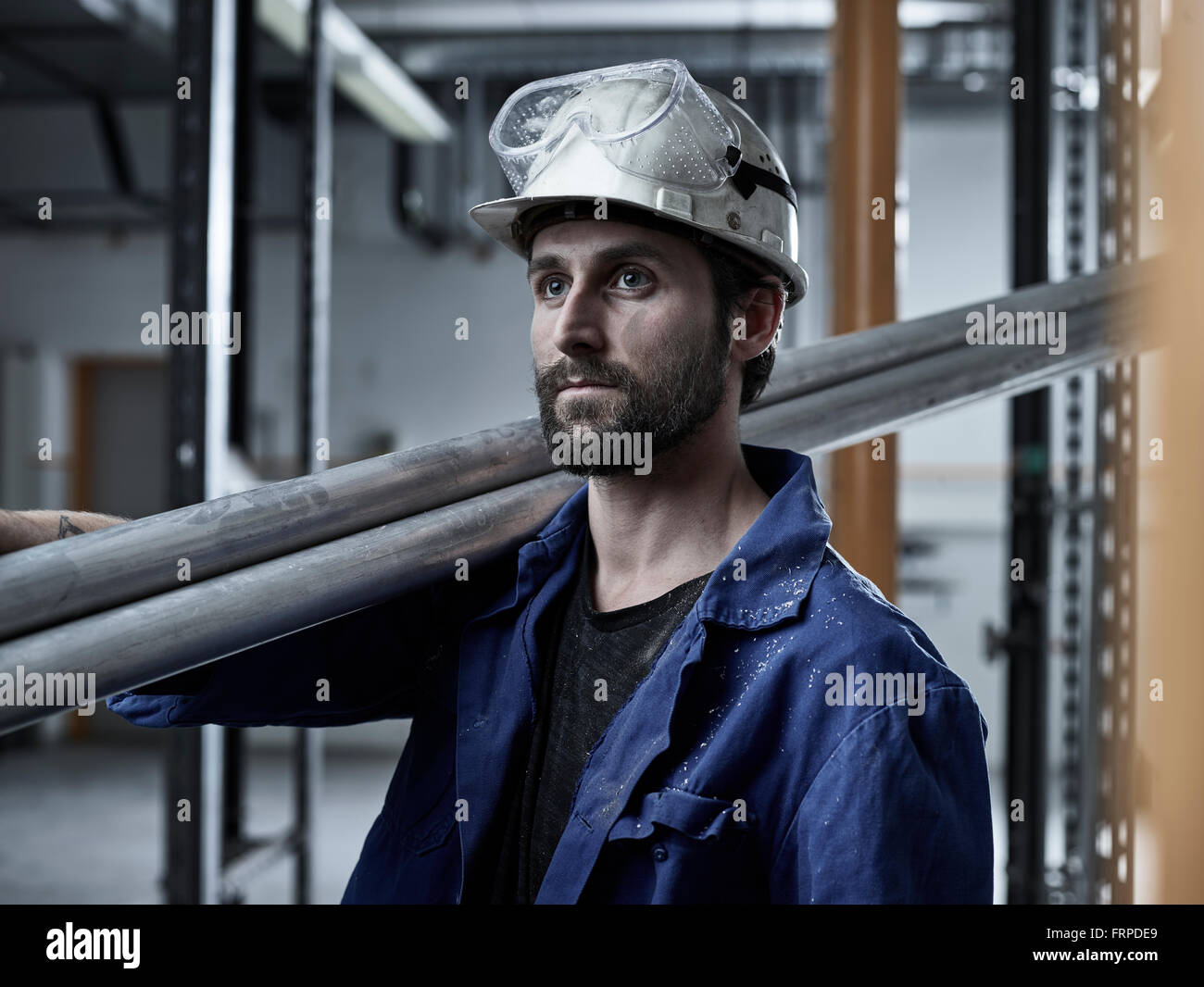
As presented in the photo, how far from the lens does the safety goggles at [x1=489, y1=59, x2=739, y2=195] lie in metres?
1.17

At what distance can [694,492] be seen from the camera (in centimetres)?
128

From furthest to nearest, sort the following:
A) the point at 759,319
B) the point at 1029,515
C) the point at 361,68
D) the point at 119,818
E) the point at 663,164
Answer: the point at 119,818, the point at 361,68, the point at 1029,515, the point at 759,319, the point at 663,164

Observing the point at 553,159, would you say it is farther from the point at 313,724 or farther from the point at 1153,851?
the point at 1153,851

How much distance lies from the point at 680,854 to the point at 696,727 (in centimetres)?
12

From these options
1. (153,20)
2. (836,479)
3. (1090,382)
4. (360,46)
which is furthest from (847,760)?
(1090,382)

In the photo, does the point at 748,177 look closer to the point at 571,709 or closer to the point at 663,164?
the point at 663,164

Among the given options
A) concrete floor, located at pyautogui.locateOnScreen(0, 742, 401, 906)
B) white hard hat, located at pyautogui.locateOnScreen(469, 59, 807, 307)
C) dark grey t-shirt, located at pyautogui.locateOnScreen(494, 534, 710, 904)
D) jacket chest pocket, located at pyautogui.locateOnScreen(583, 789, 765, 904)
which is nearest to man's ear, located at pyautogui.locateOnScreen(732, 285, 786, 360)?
white hard hat, located at pyautogui.locateOnScreen(469, 59, 807, 307)

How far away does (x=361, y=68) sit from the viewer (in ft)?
14.8

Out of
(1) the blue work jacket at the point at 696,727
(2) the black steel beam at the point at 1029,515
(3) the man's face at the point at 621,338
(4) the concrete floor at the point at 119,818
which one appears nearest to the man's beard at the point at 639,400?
(3) the man's face at the point at 621,338

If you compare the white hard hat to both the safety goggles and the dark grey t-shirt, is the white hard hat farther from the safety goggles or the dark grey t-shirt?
the dark grey t-shirt

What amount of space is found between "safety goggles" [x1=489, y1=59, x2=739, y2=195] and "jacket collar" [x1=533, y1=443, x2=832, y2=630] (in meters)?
0.34

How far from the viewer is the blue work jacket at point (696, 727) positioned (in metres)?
1.00

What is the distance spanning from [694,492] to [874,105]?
1.67 m

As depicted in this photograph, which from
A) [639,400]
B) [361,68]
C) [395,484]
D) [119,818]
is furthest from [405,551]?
[119,818]
